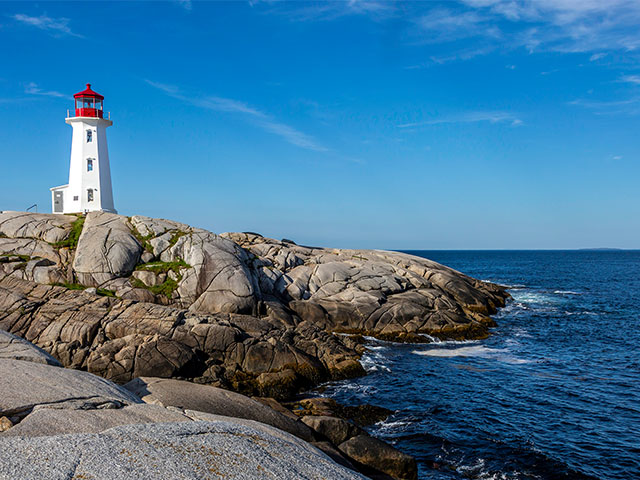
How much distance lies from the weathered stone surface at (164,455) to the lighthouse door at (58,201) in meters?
43.5

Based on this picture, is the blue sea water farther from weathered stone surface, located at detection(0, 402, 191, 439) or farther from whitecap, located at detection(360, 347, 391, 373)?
weathered stone surface, located at detection(0, 402, 191, 439)

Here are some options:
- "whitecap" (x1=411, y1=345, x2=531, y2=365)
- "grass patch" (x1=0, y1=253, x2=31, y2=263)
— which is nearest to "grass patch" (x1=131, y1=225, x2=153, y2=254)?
"grass patch" (x1=0, y1=253, x2=31, y2=263)

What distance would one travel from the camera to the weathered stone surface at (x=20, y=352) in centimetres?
1591

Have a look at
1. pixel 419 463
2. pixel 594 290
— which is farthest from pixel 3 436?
pixel 594 290

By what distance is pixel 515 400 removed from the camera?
25188mm

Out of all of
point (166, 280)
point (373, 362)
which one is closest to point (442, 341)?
point (373, 362)

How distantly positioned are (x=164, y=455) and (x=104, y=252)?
95.4ft

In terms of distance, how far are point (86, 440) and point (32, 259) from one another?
29757 millimetres

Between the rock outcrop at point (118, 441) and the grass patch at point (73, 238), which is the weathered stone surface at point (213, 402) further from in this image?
the grass patch at point (73, 238)

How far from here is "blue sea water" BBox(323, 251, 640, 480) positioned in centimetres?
1855

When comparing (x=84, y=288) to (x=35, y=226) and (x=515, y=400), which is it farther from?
(x=515, y=400)

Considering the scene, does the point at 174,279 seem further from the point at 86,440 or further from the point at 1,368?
the point at 86,440

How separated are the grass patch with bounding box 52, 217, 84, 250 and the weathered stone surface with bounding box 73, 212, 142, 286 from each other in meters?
0.71

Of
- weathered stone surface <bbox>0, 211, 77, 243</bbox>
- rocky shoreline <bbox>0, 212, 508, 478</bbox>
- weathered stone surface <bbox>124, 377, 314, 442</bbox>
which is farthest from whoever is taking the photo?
weathered stone surface <bbox>0, 211, 77, 243</bbox>
